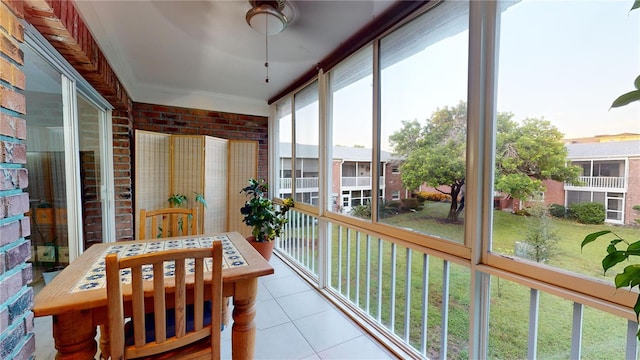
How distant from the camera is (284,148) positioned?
147 inches

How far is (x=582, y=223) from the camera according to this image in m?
1.06

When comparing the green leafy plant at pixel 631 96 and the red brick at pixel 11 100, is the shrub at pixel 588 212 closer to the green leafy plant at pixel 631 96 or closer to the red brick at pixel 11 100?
the green leafy plant at pixel 631 96

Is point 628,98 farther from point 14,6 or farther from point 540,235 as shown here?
point 14,6

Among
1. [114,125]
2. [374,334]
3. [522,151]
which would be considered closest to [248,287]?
[374,334]

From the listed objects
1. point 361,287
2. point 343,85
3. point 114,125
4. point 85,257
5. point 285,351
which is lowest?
point 285,351

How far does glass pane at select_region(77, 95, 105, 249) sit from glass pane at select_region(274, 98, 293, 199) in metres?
2.01

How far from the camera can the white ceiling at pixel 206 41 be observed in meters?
1.73

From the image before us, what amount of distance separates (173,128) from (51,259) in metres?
2.25

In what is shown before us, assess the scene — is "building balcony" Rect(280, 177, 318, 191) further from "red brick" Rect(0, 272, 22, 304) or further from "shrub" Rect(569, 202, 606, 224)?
"red brick" Rect(0, 272, 22, 304)

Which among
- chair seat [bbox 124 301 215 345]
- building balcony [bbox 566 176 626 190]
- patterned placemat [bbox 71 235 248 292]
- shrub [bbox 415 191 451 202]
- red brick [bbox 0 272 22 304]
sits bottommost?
chair seat [bbox 124 301 215 345]

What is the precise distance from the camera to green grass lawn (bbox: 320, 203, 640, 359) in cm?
104

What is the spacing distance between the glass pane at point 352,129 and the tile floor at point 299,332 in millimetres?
884

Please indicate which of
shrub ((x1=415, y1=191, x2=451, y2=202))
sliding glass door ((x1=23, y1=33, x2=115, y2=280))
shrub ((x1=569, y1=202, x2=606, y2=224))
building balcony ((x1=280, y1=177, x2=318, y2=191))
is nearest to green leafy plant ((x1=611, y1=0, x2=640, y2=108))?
shrub ((x1=569, y1=202, x2=606, y2=224))

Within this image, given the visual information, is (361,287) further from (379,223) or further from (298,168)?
(298,168)
